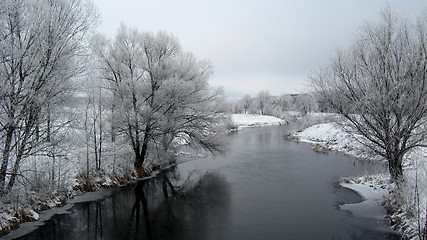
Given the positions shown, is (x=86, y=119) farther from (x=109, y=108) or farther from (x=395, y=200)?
(x=395, y=200)

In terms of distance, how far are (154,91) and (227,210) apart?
862 cm

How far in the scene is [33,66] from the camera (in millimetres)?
8891

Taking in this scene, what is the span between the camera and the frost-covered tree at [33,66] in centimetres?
821

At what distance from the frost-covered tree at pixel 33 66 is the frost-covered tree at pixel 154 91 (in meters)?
5.73

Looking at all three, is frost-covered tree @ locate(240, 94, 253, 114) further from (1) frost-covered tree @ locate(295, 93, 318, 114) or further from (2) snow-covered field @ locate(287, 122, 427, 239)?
(2) snow-covered field @ locate(287, 122, 427, 239)

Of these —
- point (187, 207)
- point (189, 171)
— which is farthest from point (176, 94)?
point (187, 207)

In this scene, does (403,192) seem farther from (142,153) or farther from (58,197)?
(142,153)

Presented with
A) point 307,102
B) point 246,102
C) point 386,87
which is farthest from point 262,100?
point 386,87

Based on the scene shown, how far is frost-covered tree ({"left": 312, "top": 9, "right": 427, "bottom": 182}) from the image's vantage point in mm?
10312

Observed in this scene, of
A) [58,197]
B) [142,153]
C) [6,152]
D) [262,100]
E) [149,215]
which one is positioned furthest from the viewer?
[262,100]

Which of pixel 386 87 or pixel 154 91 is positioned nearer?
pixel 386 87

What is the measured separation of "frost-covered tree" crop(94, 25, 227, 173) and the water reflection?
3.44 m

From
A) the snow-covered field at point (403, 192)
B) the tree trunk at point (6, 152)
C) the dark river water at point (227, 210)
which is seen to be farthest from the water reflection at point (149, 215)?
the snow-covered field at point (403, 192)

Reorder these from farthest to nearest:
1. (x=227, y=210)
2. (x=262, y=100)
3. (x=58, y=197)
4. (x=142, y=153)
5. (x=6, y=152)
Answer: (x=262, y=100) < (x=142, y=153) < (x=58, y=197) < (x=227, y=210) < (x=6, y=152)
